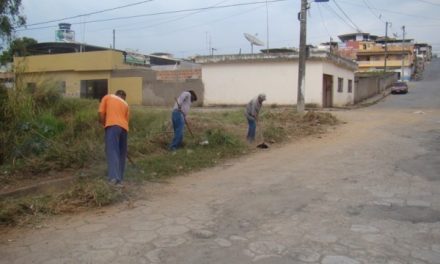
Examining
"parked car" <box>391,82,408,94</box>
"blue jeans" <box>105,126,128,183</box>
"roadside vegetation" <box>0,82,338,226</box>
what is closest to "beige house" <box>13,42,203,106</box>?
"roadside vegetation" <box>0,82,338,226</box>

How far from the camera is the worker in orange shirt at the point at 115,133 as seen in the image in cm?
770

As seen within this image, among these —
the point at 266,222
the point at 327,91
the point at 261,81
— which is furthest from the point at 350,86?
the point at 266,222

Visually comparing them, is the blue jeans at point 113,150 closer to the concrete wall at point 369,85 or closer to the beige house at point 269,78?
the beige house at point 269,78

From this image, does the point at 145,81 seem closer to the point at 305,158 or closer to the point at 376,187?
the point at 305,158

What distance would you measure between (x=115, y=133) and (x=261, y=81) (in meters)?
22.5

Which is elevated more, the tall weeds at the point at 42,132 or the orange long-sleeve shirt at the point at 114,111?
the orange long-sleeve shirt at the point at 114,111

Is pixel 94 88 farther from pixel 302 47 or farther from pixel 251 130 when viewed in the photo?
pixel 251 130

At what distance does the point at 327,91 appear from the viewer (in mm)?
30625

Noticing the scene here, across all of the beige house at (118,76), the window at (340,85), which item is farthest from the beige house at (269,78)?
the beige house at (118,76)

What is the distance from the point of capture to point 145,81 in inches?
1351

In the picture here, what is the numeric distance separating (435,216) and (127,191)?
4.29 meters

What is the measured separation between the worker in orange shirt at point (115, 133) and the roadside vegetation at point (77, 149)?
25 cm

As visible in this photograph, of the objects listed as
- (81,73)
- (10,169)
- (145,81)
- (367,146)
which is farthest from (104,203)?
(81,73)

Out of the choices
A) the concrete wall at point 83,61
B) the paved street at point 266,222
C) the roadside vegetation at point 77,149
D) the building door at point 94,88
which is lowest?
the paved street at point 266,222
